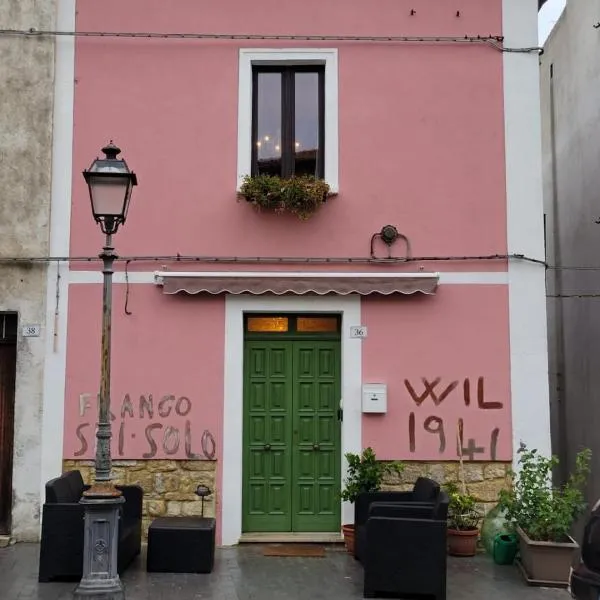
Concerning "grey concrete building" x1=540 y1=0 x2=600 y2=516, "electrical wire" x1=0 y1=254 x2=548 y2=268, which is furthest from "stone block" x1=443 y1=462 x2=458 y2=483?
"grey concrete building" x1=540 y1=0 x2=600 y2=516

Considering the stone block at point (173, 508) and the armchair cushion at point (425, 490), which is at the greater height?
the armchair cushion at point (425, 490)

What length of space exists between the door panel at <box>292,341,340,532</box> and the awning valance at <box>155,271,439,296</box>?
30.6 inches

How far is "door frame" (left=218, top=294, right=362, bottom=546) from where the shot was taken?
9469 mm

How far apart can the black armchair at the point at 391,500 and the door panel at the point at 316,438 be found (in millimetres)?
800

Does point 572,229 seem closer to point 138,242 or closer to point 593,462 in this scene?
point 593,462

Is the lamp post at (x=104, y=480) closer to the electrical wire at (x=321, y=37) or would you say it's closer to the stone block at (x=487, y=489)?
the electrical wire at (x=321, y=37)

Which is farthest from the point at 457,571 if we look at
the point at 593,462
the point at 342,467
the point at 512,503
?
the point at 593,462

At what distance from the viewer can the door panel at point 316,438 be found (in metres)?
9.66

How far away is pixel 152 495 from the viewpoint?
372 inches

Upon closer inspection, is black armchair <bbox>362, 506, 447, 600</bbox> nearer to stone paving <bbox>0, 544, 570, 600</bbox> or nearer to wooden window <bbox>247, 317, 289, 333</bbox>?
stone paving <bbox>0, 544, 570, 600</bbox>

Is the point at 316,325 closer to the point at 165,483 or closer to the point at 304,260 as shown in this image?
the point at 304,260

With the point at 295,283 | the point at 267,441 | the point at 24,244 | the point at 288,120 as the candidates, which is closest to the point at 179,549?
the point at 267,441

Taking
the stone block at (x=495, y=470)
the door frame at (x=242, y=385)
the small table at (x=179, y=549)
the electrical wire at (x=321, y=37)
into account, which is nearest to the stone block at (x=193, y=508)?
the door frame at (x=242, y=385)

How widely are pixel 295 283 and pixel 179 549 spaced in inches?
129
